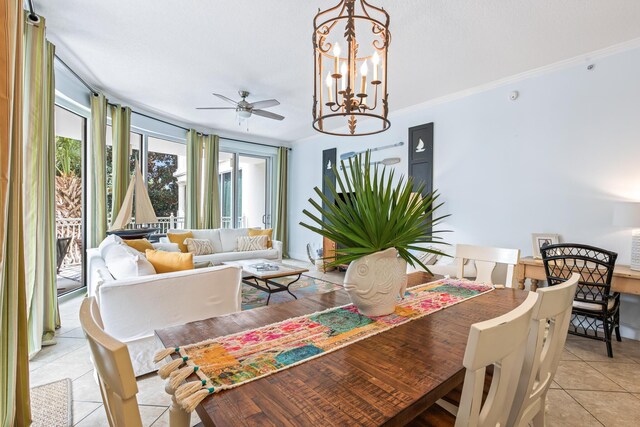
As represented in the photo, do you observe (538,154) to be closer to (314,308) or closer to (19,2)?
(314,308)

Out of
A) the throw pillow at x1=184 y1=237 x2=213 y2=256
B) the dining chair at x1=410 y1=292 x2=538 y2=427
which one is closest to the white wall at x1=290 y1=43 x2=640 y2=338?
the dining chair at x1=410 y1=292 x2=538 y2=427

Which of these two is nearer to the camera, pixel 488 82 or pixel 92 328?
pixel 92 328

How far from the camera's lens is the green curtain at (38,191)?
234 centimetres

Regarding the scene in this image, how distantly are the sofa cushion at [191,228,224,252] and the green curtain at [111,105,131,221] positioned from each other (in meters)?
1.20

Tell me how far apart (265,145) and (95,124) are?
354 cm

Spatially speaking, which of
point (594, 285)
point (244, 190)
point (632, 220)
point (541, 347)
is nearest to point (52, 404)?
point (541, 347)

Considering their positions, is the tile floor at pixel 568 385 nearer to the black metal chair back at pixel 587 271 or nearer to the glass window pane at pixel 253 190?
the black metal chair back at pixel 587 271

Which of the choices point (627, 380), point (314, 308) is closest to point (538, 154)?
point (627, 380)

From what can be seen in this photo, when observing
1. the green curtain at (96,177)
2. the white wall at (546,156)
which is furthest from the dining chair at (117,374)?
the green curtain at (96,177)

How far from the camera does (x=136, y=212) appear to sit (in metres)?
4.53

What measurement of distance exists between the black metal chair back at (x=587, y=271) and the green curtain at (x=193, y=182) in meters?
5.44

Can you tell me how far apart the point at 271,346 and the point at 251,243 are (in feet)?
15.0

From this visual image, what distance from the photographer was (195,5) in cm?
250

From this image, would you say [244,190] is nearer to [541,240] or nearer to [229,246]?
[229,246]
